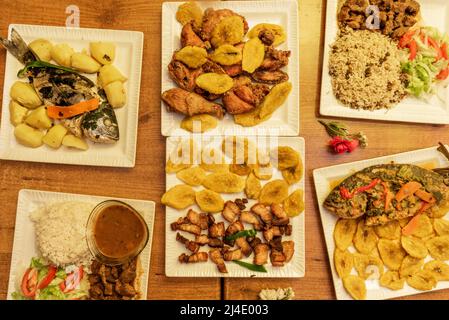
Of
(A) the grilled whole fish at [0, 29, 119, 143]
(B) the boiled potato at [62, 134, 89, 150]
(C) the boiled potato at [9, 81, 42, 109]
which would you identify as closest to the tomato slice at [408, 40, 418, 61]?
(A) the grilled whole fish at [0, 29, 119, 143]

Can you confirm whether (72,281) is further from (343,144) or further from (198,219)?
(343,144)

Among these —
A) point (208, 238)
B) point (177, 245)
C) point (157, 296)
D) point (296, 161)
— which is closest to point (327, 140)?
point (296, 161)

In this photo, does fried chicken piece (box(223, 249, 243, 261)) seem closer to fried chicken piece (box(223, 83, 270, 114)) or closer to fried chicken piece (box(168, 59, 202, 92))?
fried chicken piece (box(223, 83, 270, 114))

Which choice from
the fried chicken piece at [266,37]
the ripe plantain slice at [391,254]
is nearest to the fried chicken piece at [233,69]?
the fried chicken piece at [266,37]

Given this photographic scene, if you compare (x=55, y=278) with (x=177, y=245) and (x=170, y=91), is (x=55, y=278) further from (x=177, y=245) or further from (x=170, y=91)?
(x=170, y=91)

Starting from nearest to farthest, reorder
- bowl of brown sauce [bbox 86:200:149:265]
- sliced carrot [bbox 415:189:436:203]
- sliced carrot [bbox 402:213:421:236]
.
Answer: bowl of brown sauce [bbox 86:200:149:265] → sliced carrot [bbox 415:189:436:203] → sliced carrot [bbox 402:213:421:236]
